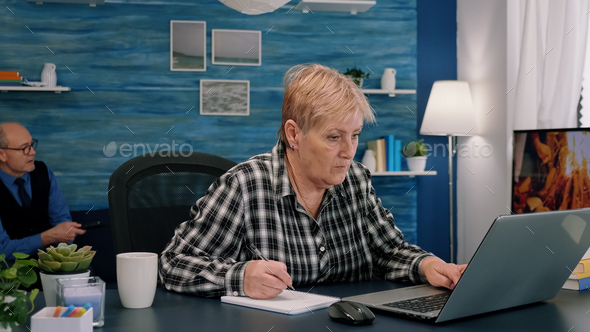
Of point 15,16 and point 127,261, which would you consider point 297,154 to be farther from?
point 15,16

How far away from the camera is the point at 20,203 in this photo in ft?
9.28

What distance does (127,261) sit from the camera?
1069 millimetres

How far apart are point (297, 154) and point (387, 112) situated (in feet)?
8.18

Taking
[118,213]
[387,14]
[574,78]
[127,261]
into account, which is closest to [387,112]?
[387,14]

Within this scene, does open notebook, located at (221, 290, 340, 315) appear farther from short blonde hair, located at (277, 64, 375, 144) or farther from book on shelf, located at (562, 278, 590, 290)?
book on shelf, located at (562, 278, 590, 290)

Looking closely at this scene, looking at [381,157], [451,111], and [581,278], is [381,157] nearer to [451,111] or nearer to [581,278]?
[451,111]

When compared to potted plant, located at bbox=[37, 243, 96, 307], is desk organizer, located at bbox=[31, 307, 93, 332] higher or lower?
lower

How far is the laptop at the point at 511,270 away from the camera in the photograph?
0.90 m

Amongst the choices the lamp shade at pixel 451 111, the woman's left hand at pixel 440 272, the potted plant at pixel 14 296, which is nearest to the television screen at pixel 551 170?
the lamp shade at pixel 451 111

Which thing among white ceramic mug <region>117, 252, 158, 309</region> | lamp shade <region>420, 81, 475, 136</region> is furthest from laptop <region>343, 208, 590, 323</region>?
Answer: lamp shade <region>420, 81, 475, 136</region>

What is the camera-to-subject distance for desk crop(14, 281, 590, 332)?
0.92 meters

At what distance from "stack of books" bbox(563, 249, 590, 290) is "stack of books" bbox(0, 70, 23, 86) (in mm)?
3180

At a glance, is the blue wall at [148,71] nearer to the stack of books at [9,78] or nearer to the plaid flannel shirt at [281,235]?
the stack of books at [9,78]

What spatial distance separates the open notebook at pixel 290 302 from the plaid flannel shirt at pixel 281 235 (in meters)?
0.10
